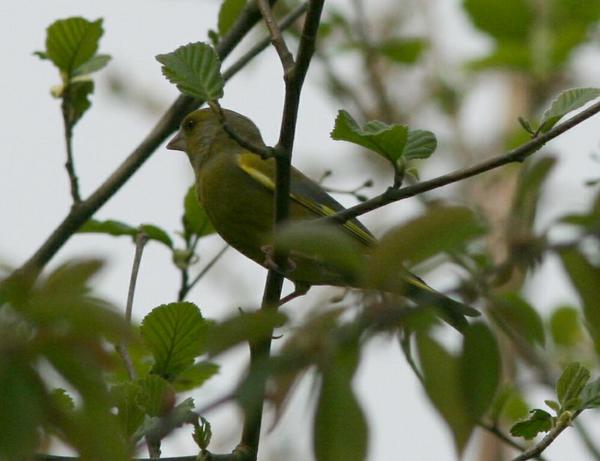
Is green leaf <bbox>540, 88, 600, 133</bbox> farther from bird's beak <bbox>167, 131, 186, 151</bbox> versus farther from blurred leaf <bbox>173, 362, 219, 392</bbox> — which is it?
bird's beak <bbox>167, 131, 186, 151</bbox>

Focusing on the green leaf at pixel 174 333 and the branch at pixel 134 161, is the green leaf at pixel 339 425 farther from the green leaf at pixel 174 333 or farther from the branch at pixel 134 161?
the branch at pixel 134 161

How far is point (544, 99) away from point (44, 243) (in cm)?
731

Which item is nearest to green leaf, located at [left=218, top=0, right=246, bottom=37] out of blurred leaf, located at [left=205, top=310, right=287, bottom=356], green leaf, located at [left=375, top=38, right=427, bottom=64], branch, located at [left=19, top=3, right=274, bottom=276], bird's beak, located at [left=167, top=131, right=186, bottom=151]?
branch, located at [left=19, top=3, right=274, bottom=276]

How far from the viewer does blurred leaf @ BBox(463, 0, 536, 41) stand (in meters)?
7.57

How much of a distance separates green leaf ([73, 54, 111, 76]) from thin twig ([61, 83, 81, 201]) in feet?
0.24

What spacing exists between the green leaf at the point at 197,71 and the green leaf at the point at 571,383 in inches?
43.2

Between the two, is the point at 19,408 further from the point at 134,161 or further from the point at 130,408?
the point at 134,161

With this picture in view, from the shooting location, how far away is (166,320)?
3199 millimetres

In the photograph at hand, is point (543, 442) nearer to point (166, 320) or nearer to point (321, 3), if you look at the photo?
point (166, 320)

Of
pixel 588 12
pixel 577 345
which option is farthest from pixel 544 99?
pixel 577 345

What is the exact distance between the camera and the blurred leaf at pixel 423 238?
3.99 ft

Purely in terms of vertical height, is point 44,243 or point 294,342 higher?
point 44,243

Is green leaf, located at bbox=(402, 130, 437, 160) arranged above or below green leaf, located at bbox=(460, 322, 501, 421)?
above

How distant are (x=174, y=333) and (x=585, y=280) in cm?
214
